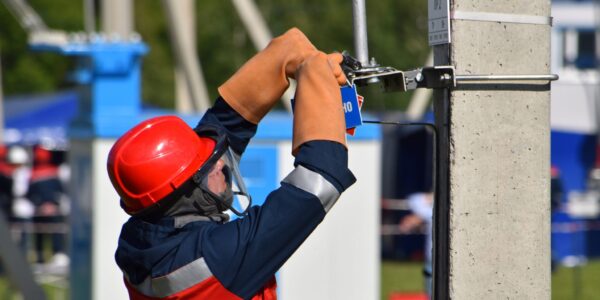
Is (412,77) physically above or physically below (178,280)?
above

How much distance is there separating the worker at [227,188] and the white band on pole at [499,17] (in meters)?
0.37

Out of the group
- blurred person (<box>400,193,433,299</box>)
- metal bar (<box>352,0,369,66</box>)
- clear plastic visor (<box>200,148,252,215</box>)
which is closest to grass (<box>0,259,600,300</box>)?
blurred person (<box>400,193,433,299</box>)

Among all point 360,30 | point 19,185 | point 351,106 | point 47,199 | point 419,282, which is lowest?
point 419,282

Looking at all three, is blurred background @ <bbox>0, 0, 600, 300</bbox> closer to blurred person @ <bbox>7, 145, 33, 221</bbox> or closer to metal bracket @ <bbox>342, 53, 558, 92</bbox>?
blurred person @ <bbox>7, 145, 33, 221</bbox>

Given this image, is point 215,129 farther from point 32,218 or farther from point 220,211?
point 32,218

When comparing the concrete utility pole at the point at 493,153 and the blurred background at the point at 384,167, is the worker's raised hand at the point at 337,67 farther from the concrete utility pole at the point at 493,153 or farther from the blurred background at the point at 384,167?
the blurred background at the point at 384,167

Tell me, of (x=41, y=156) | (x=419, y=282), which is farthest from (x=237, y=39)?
(x=419, y=282)

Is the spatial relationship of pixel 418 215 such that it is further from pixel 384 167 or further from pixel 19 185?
pixel 19 185

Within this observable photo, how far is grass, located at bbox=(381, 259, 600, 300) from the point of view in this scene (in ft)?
38.1

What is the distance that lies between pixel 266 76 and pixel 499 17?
0.66 metres

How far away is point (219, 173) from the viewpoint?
2.95 meters

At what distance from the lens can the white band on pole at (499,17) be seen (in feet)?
9.69

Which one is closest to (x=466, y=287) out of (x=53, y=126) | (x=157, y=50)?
(x=53, y=126)

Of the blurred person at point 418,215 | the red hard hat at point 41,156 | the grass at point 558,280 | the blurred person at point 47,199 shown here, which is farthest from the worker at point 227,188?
the blurred person at point 418,215
